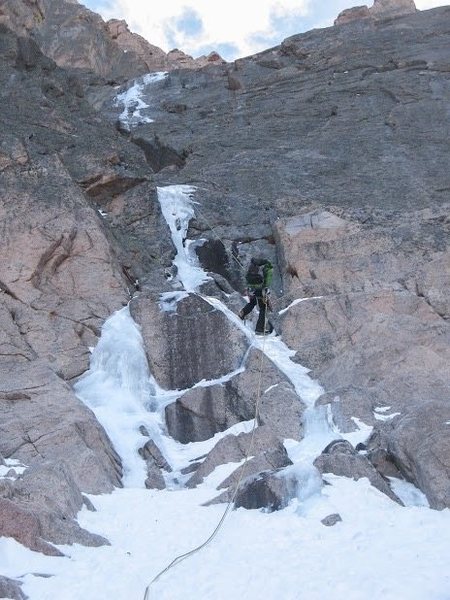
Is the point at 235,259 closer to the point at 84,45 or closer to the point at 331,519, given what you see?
the point at 331,519

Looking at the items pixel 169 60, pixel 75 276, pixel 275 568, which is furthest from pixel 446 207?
pixel 169 60

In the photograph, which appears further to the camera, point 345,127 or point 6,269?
point 345,127

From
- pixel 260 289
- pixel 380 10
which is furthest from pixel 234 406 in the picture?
pixel 380 10

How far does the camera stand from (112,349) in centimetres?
1759

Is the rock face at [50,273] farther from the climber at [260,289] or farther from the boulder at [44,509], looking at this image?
the climber at [260,289]

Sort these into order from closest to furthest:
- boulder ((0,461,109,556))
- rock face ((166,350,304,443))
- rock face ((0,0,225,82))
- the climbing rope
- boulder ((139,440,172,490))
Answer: the climbing rope < boulder ((0,461,109,556)) < boulder ((139,440,172,490)) < rock face ((166,350,304,443)) < rock face ((0,0,225,82))

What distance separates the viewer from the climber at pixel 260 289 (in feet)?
58.2

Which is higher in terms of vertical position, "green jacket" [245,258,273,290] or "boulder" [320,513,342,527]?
"green jacket" [245,258,273,290]

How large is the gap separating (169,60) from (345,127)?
34011 millimetres

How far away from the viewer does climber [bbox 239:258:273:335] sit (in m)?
17.8

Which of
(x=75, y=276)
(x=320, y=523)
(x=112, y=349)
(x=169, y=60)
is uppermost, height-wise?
(x=169, y=60)

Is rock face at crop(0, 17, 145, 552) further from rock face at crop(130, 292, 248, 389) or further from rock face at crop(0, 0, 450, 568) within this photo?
rock face at crop(130, 292, 248, 389)

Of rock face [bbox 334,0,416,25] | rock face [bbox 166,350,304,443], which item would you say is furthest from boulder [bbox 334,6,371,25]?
rock face [bbox 166,350,304,443]

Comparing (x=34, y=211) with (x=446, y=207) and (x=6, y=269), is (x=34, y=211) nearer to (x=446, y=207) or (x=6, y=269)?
(x=6, y=269)
